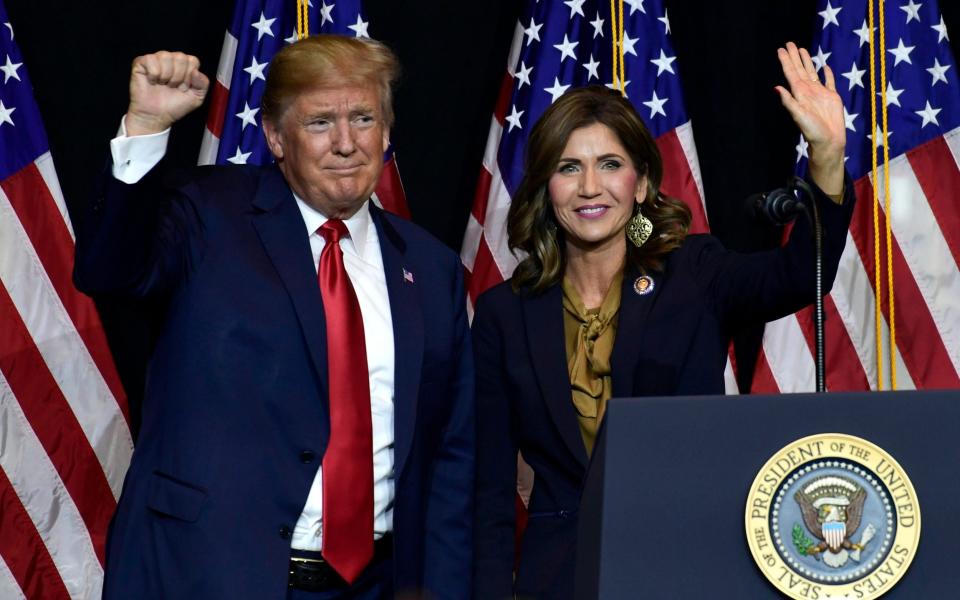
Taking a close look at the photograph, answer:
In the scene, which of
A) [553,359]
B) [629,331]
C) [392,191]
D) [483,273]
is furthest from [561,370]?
[392,191]

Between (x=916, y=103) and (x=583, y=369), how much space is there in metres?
1.53

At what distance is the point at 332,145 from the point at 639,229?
726 mm

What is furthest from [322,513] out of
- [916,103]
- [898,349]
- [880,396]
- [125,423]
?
[916,103]

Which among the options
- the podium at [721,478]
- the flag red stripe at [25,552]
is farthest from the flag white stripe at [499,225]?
the podium at [721,478]

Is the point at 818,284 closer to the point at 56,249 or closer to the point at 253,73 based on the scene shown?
the point at 253,73

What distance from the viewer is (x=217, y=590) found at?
6.77 ft

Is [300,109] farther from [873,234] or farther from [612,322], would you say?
[873,234]

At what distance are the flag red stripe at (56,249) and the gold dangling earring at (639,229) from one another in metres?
1.47

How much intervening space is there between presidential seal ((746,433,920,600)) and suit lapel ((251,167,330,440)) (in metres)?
0.91

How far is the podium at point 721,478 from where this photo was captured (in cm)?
143

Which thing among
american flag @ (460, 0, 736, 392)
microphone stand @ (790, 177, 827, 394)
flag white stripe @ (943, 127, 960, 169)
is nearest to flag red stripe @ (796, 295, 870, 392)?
american flag @ (460, 0, 736, 392)

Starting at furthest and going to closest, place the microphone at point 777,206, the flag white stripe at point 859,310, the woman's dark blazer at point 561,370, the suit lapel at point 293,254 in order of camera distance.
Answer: the flag white stripe at point 859,310 → the woman's dark blazer at point 561,370 → the suit lapel at point 293,254 → the microphone at point 777,206

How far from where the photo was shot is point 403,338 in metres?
2.29

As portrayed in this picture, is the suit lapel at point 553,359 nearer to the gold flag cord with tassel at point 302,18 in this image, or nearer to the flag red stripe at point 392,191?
the flag red stripe at point 392,191
